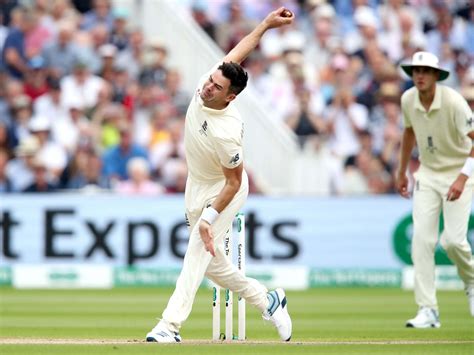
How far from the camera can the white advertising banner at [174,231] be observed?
14.5 m

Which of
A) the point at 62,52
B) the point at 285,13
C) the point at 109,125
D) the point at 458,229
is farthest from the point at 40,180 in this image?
the point at 285,13

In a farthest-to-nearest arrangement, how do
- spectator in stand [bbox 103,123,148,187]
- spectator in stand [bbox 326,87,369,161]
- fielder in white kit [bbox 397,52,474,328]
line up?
spectator in stand [bbox 326,87,369,161], spectator in stand [bbox 103,123,148,187], fielder in white kit [bbox 397,52,474,328]

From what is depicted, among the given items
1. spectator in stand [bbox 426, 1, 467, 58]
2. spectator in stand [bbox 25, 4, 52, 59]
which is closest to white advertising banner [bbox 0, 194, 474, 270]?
spectator in stand [bbox 25, 4, 52, 59]

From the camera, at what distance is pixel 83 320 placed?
1002 cm

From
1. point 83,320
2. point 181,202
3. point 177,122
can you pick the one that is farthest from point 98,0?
point 83,320

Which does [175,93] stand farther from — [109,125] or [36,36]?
[36,36]

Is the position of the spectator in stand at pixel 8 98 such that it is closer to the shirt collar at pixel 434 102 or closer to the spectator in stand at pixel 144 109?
the spectator in stand at pixel 144 109

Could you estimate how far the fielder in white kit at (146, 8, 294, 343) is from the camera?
7559 millimetres

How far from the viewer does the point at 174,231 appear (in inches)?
575

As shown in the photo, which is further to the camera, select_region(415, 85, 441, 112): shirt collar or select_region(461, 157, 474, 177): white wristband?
select_region(415, 85, 441, 112): shirt collar

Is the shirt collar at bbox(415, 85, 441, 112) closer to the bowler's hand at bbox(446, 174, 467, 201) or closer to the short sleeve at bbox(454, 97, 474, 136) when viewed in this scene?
the short sleeve at bbox(454, 97, 474, 136)

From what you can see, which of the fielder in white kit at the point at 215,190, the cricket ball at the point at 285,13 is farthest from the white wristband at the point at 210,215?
the cricket ball at the point at 285,13

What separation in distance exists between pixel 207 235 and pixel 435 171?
2.59 metres

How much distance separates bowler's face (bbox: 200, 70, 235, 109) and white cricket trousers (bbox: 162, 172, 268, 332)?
21.2 inches
